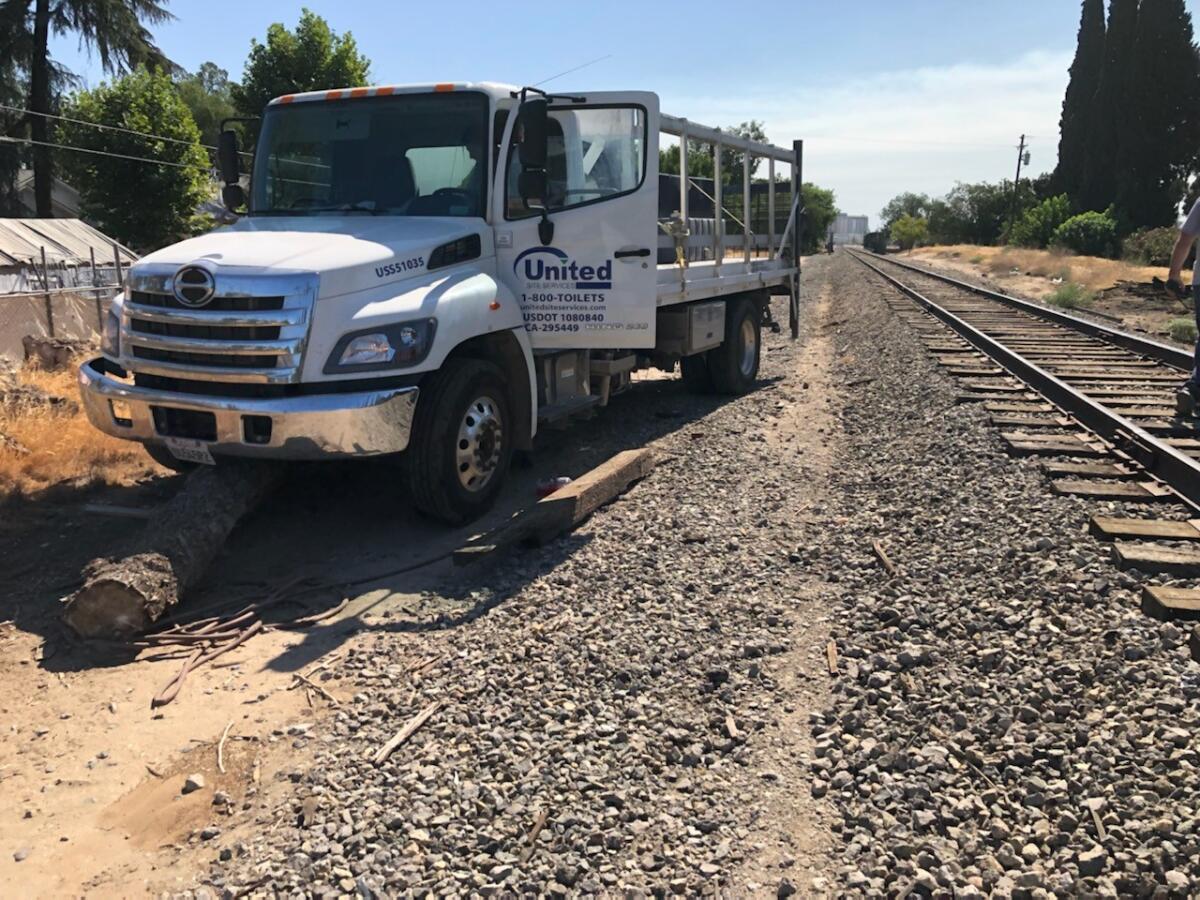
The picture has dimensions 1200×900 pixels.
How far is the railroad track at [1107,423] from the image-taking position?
4.99 metres

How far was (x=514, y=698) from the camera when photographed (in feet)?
12.5

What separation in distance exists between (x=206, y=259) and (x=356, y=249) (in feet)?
2.75

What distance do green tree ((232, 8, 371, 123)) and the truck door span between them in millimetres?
23240

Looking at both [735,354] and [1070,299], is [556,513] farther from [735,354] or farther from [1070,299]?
[1070,299]

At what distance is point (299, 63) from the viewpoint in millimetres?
27578

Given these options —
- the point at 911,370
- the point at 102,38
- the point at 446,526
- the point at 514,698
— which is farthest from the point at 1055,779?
the point at 102,38

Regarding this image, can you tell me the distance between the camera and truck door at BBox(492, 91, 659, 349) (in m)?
6.78

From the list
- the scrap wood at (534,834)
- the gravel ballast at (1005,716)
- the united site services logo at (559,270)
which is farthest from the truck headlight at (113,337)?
the gravel ballast at (1005,716)

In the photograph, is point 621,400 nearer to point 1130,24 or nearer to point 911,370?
point 911,370

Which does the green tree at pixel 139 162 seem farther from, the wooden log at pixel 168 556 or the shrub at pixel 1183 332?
the shrub at pixel 1183 332

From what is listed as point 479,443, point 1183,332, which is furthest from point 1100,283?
point 479,443

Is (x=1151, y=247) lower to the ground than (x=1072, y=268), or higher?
higher

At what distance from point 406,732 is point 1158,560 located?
379 centimetres

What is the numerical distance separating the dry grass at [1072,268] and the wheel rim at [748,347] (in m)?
21.9
